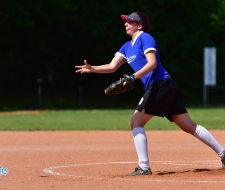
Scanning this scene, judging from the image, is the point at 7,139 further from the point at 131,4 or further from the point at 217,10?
the point at 217,10

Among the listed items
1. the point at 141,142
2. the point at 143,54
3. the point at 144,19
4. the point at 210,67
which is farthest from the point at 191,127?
the point at 210,67

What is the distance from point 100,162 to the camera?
10.8 metres

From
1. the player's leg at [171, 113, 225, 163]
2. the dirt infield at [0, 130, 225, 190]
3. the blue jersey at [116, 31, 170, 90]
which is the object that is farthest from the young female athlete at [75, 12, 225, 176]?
the dirt infield at [0, 130, 225, 190]

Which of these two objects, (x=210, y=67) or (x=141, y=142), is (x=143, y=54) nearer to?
(x=141, y=142)

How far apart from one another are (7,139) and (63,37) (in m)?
24.7

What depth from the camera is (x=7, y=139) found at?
15516 millimetres

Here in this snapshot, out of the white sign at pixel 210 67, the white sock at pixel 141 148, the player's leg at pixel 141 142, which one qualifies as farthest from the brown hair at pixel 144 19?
the white sign at pixel 210 67

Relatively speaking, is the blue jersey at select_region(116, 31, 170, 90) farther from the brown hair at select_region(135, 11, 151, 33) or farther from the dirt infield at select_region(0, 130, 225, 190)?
the dirt infield at select_region(0, 130, 225, 190)

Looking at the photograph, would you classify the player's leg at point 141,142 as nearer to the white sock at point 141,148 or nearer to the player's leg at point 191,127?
the white sock at point 141,148

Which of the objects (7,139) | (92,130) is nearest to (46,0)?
(92,130)

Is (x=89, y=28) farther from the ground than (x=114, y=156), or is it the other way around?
(x=89, y=28)

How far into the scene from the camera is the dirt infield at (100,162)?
810cm

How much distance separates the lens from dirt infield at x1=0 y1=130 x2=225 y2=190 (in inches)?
319

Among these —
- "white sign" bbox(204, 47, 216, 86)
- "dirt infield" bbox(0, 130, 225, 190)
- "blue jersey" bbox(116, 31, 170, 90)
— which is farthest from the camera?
"white sign" bbox(204, 47, 216, 86)
